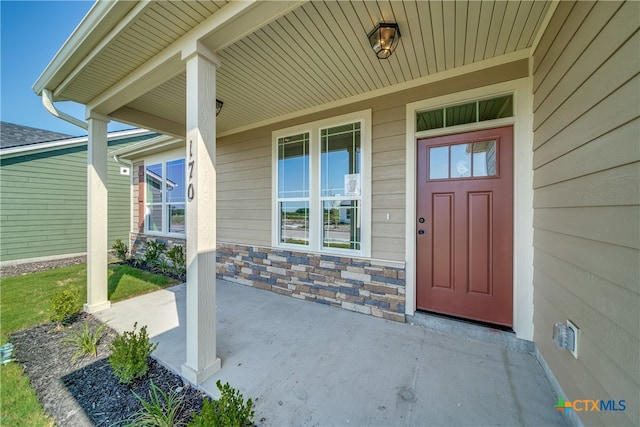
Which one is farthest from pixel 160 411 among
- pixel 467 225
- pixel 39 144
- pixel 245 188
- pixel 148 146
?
pixel 39 144

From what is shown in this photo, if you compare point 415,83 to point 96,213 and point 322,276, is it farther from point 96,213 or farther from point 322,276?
point 96,213

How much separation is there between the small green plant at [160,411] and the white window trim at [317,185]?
2.12m

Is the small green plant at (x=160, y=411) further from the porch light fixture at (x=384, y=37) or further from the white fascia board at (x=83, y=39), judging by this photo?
the porch light fixture at (x=384, y=37)

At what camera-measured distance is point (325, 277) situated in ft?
10.6

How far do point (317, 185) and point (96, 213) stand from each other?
2.99 meters

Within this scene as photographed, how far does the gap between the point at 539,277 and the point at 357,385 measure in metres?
1.80

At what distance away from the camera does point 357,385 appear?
1.75 meters

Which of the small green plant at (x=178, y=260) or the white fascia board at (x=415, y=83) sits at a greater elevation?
the white fascia board at (x=415, y=83)

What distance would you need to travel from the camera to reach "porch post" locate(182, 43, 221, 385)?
1.81 m

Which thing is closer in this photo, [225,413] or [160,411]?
[225,413]

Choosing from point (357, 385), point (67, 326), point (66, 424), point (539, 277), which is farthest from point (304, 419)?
point (67, 326)

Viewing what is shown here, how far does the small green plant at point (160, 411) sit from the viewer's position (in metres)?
1.39

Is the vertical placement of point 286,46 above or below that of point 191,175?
above

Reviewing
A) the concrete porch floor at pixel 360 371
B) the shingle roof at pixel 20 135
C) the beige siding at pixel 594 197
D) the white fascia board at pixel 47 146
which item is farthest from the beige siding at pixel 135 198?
the beige siding at pixel 594 197
